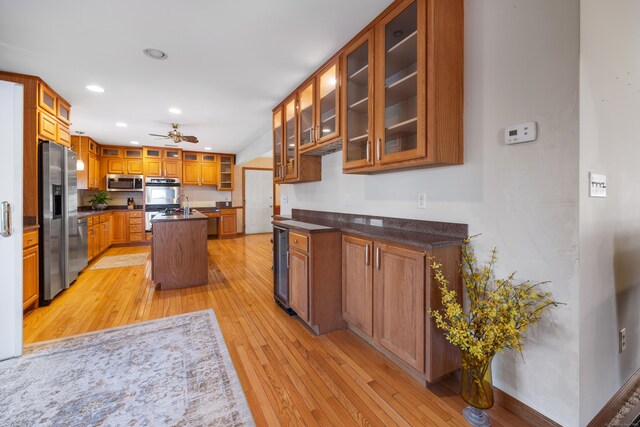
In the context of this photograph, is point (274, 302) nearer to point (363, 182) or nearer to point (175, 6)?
point (363, 182)

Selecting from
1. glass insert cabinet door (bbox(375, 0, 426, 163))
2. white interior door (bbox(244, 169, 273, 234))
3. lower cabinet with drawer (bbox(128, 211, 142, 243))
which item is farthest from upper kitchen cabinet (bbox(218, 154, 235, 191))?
glass insert cabinet door (bbox(375, 0, 426, 163))

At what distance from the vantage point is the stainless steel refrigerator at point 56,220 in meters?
3.18

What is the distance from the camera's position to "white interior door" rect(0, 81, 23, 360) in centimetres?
202

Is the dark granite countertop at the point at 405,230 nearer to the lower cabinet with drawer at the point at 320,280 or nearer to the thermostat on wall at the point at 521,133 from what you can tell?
the lower cabinet with drawer at the point at 320,280

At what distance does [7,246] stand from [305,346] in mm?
2350

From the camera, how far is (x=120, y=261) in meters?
5.29

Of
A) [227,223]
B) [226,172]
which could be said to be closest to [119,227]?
[227,223]

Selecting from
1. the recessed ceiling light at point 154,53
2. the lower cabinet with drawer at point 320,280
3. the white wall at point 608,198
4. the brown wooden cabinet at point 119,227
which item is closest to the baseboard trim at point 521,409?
the white wall at point 608,198

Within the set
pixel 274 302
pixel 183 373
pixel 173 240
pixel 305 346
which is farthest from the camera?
pixel 173 240

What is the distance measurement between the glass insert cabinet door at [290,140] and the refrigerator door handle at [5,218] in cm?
243

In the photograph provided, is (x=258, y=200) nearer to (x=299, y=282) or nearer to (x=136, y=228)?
(x=136, y=228)

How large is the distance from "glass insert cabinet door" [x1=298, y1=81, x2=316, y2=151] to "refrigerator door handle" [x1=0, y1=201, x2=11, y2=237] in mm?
2475

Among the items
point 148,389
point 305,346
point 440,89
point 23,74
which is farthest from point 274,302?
point 23,74

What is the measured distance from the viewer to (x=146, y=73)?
9.80ft
